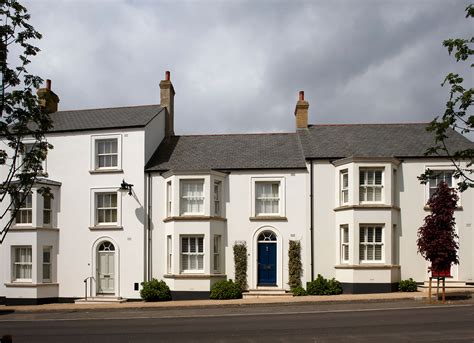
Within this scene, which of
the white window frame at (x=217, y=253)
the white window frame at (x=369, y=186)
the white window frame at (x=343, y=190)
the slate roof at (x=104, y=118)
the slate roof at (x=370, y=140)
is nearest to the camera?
the white window frame at (x=369, y=186)

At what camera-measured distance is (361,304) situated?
1037 inches

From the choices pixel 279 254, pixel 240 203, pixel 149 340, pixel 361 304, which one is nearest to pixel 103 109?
pixel 240 203

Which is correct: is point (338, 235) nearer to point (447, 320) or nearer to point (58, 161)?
point (447, 320)

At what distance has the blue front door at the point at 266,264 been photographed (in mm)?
31922

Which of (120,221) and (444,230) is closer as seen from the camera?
(444,230)

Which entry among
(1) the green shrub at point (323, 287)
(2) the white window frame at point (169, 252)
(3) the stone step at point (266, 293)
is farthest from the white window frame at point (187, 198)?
(1) the green shrub at point (323, 287)

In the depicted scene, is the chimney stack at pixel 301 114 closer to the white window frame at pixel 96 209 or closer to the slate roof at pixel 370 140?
the slate roof at pixel 370 140

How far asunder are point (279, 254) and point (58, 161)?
1262 centimetres

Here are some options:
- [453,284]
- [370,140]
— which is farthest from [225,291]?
[370,140]

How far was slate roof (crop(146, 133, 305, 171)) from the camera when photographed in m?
32.7

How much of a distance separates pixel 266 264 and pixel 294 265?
4.85ft

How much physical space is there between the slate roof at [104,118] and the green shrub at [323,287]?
11.7 metres

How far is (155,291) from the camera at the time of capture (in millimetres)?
30906

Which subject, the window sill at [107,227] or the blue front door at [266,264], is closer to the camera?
the blue front door at [266,264]
